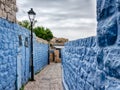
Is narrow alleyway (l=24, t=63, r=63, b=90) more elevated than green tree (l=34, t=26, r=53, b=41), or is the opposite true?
green tree (l=34, t=26, r=53, b=41)

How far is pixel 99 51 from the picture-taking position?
7.48 ft

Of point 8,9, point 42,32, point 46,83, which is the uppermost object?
point 42,32

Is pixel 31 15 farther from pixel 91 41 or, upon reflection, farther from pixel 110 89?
pixel 110 89

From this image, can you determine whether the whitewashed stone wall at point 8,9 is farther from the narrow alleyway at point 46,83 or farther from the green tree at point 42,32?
the green tree at point 42,32

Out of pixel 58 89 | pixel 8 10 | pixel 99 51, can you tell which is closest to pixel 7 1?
pixel 8 10

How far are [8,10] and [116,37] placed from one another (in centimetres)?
587

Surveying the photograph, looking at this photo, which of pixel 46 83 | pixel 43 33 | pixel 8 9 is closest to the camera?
pixel 8 9

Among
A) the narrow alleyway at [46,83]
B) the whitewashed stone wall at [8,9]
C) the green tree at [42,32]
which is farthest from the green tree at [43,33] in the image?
the whitewashed stone wall at [8,9]

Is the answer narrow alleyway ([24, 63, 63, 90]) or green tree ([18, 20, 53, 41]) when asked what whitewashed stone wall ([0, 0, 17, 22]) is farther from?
green tree ([18, 20, 53, 41])

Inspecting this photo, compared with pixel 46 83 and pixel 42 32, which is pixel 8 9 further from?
pixel 42 32

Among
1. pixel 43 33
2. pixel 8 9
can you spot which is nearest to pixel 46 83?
pixel 8 9

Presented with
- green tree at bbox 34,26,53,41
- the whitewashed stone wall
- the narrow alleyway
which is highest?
green tree at bbox 34,26,53,41

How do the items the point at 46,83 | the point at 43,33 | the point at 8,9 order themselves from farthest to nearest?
the point at 43,33 → the point at 46,83 → the point at 8,9

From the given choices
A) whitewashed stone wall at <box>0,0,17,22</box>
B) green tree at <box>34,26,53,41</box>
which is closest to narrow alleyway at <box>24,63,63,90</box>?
whitewashed stone wall at <box>0,0,17,22</box>
